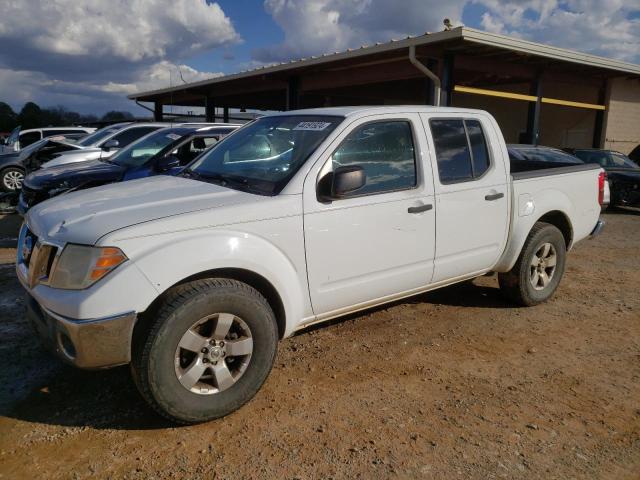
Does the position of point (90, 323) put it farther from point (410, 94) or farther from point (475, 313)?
point (410, 94)

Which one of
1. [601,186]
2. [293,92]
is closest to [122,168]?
[601,186]

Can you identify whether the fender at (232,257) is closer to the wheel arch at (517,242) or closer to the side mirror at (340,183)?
the side mirror at (340,183)

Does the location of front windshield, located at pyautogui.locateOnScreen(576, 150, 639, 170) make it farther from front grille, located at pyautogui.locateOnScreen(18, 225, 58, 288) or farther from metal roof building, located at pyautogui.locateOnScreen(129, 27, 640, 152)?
front grille, located at pyautogui.locateOnScreen(18, 225, 58, 288)

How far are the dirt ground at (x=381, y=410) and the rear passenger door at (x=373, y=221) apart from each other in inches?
22.7

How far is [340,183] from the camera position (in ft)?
10.7

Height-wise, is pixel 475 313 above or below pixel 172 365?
below

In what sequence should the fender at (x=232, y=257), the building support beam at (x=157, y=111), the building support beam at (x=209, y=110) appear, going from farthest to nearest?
1. the building support beam at (x=157, y=111)
2. the building support beam at (x=209, y=110)
3. the fender at (x=232, y=257)

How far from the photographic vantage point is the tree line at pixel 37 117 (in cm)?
4222

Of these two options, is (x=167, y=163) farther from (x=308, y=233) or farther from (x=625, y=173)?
(x=625, y=173)

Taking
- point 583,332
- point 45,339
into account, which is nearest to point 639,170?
point 583,332

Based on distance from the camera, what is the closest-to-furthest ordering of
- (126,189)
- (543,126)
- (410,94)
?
(126,189) → (543,126) → (410,94)

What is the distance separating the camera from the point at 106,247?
2.69m

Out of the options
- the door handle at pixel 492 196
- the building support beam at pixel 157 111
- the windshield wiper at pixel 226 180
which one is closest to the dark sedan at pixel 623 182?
the door handle at pixel 492 196

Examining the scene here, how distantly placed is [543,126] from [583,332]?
1703 centimetres
